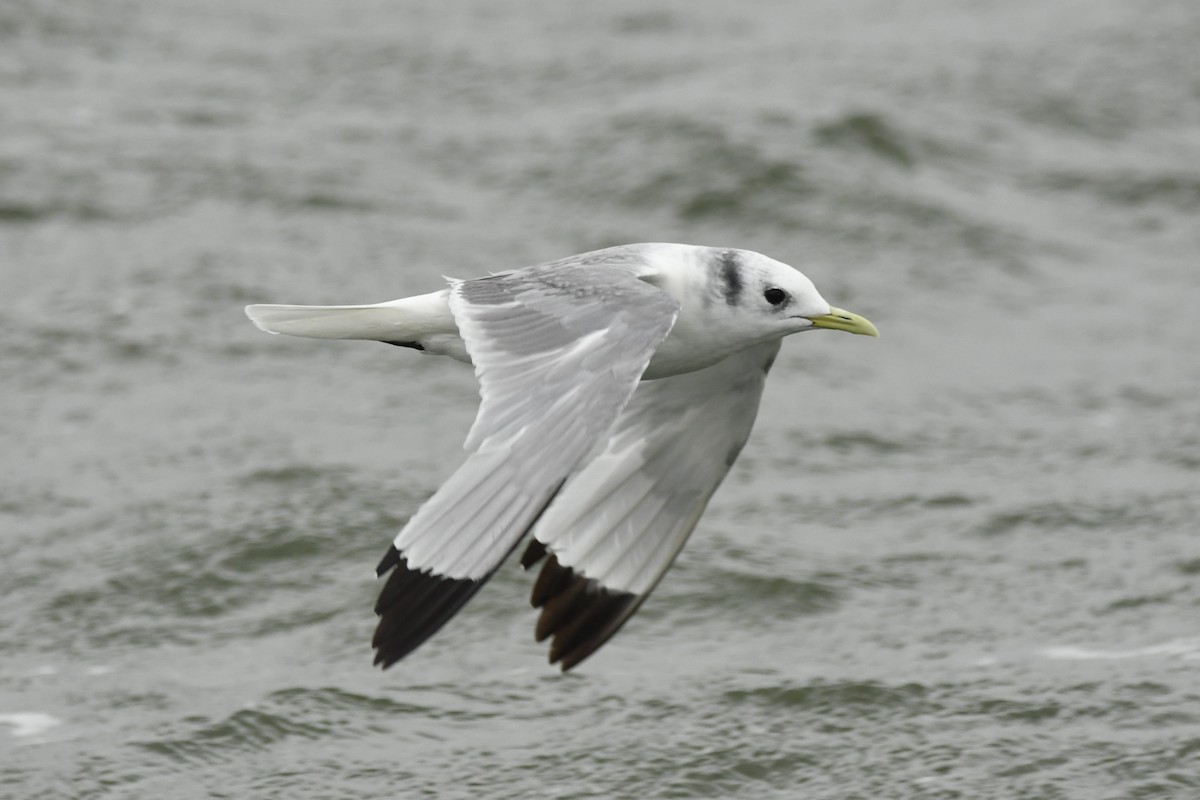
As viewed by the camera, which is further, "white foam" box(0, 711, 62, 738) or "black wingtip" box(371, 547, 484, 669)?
"white foam" box(0, 711, 62, 738)

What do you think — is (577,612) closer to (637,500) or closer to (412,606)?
(637,500)

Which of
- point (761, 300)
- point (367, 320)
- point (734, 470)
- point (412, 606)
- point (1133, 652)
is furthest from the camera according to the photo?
point (734, 470)

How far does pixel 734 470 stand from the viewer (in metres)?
7.04

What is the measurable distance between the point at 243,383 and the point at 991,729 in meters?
3.46

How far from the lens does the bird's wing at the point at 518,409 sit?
11.9 feet

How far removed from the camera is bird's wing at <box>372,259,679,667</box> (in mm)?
3627

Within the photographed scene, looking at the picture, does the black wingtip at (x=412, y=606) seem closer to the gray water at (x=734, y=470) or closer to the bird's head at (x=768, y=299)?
the bird's head at (x=768, y=299)

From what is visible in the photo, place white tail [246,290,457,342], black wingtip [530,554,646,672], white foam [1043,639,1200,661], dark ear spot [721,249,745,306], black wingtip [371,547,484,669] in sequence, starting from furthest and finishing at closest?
white foam [1043,639,1200,661], black wingtip [530,554,646,672], dark ear spot [721,249,745,306], white tail [246,290,457,342], black wingtip [371,547,484,669]

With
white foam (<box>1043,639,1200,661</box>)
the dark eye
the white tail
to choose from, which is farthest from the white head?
white foam (<box>1043,639,1200,661</box>)

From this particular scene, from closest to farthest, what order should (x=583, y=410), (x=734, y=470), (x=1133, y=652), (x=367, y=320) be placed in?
(x=583, y=410)
(x=367, y=320)
(x=1133, y=652)
(x=734, y=470)

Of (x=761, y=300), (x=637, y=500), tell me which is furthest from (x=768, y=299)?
(x=637, y=500)

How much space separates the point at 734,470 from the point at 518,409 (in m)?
3.07

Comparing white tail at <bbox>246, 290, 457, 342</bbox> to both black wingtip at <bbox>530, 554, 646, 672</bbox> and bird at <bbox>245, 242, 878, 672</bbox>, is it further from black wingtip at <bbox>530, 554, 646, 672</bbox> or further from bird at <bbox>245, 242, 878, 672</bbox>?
black wingtip at <bbox>530, 554, 646, 672</bbox>

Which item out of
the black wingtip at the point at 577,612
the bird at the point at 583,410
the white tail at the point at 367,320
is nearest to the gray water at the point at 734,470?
the black wingtip at the point at 577,612
